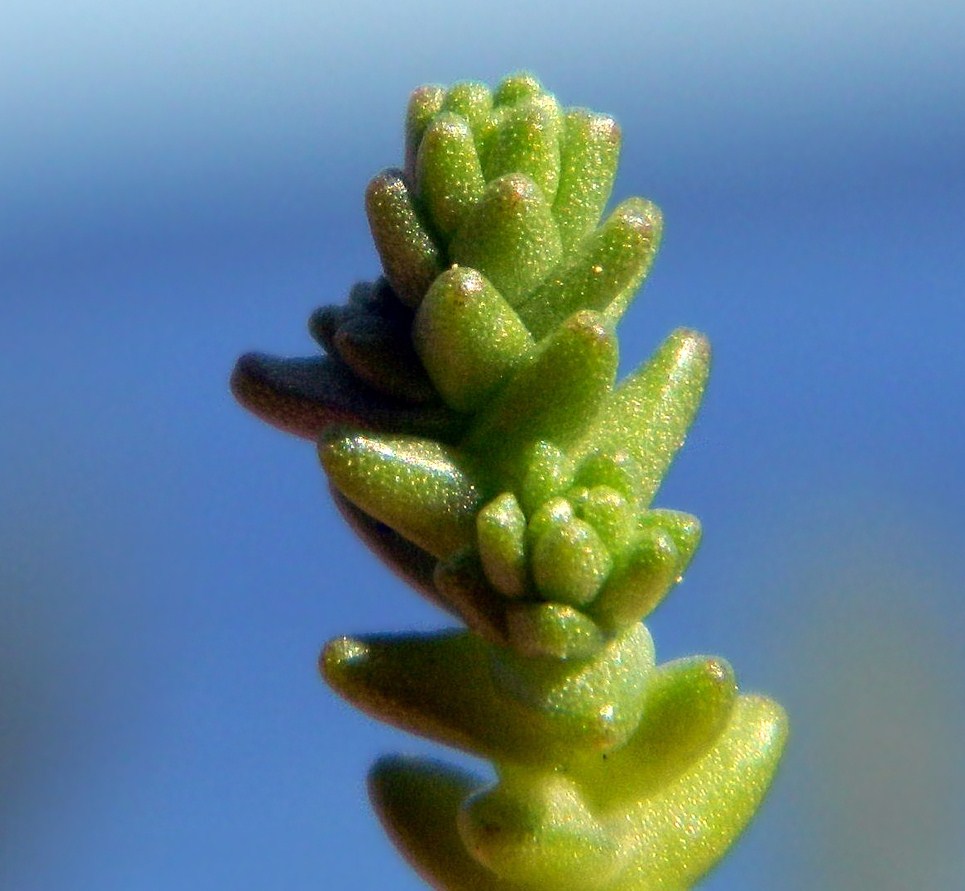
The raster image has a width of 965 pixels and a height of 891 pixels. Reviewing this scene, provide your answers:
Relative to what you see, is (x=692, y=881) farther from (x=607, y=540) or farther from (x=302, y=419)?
(x=302, y=419)

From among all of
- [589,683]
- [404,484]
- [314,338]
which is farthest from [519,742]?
[314,338]

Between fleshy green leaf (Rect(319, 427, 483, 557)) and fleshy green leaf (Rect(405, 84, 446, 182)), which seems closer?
fleshy green leaf (Rect(319, 427, 483, 557))

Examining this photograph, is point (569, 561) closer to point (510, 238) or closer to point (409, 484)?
point (409, 484)

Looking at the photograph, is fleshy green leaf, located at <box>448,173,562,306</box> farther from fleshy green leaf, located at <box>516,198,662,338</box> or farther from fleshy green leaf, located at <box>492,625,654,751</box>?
fleshy green leaf, located at <box>492,625,654,751</box>

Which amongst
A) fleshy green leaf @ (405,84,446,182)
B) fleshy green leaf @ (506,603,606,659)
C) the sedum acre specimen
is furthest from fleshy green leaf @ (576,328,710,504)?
fleshy green leaf @ (405,84,446,182)

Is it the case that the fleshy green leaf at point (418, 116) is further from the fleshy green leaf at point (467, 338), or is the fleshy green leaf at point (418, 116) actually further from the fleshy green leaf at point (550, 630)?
the fleshy green leaf at point (550, 630)

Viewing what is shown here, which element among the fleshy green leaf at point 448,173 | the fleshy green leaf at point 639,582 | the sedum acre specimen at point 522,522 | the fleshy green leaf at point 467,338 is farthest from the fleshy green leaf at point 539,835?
the fleshy green leaf at point 448,173

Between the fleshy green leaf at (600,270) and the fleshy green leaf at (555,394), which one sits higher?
the fleshy green leaf at (600,270)

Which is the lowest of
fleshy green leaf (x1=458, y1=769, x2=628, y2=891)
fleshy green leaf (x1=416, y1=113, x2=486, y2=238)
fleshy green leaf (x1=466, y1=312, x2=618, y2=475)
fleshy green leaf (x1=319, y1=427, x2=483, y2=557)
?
fleshy green leaf (x1=458, y1=769, x2=628, y2=891)
